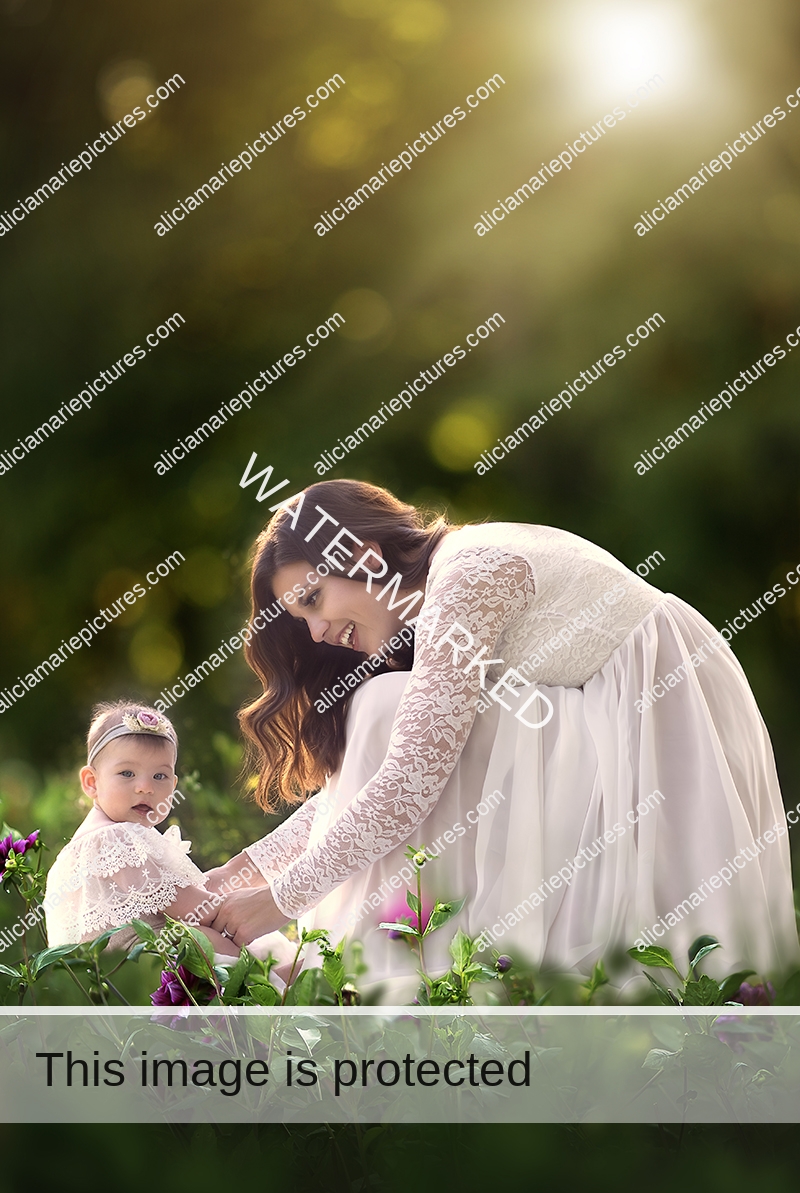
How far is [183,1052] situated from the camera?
2.34 ft

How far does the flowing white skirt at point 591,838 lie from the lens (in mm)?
1084

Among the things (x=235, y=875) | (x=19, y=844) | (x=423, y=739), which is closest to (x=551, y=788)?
(x=423, y=739)

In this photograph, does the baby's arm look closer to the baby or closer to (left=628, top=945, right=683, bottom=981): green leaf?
the baby

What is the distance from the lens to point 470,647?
1122 mm

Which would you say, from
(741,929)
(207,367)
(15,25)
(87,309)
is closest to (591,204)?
(207,367)

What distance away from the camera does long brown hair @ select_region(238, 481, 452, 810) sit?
1.31m

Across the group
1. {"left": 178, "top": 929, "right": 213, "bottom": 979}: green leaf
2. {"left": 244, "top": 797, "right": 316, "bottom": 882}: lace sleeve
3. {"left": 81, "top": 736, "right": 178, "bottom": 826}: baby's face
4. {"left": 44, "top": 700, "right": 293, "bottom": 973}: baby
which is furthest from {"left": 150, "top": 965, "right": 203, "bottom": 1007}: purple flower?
{"left": 244, "top": 797, "right": 316, "bottom": 882}: lace sleeve

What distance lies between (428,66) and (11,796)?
131cm

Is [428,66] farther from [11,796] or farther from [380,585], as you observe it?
[11,796]

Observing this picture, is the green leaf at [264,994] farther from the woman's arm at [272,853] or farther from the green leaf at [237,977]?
the woman's arm at [272,853]

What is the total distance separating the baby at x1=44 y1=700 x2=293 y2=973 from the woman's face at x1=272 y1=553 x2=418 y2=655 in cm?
23

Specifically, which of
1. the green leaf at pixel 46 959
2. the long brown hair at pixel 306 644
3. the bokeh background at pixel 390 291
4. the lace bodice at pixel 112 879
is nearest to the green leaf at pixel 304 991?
the green leaf at pixel 46 959

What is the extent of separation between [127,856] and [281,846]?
0.25 metres

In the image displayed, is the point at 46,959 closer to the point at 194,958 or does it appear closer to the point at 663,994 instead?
the point at 194,958
